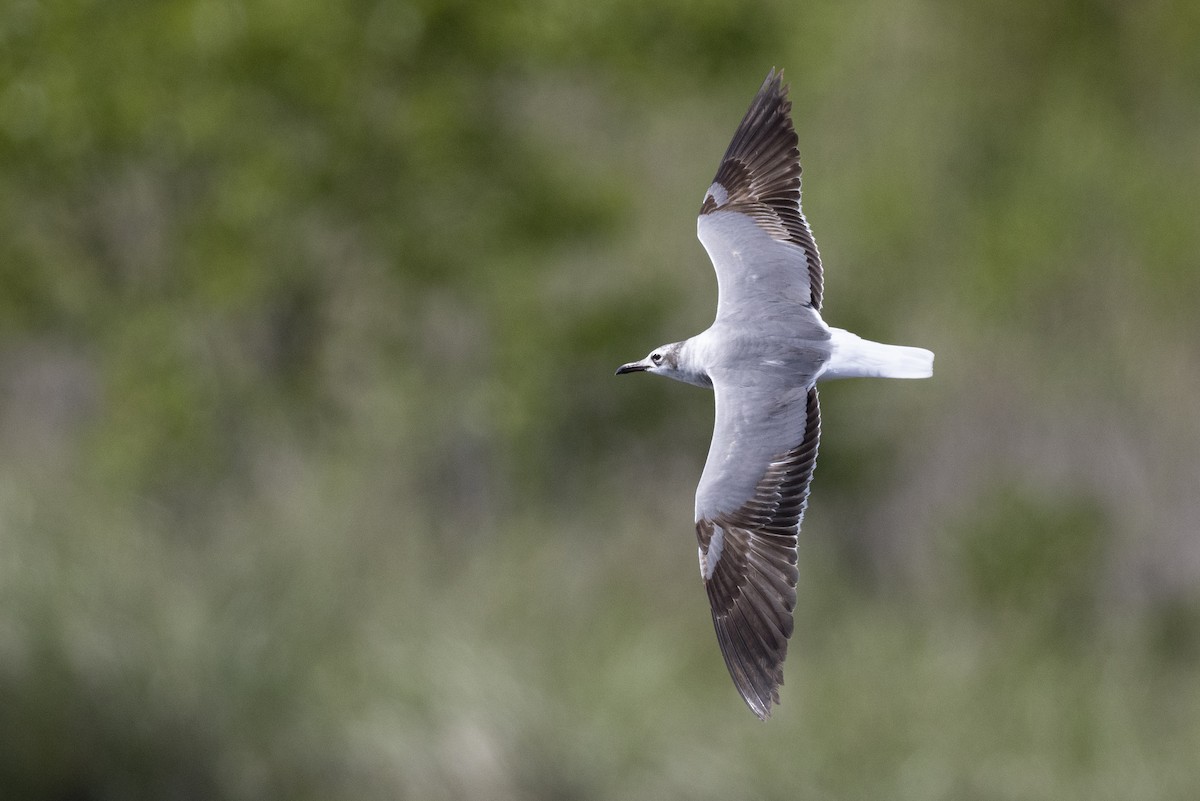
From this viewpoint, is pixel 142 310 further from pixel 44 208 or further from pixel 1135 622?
pixel 1135 622

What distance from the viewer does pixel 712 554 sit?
4016mm

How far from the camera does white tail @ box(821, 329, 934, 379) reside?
3527mm

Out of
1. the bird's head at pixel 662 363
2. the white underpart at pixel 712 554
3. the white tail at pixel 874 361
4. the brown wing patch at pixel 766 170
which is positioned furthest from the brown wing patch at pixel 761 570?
the brown wing patch at pixel 766 170

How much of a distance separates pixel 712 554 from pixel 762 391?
0.50 metres

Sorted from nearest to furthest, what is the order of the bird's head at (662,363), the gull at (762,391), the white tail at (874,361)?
1. the white tail at (874,361)
2. the gull at (762,391)
3. the bird's head at (662,363)

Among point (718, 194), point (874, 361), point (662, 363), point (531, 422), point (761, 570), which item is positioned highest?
point (531, 422)

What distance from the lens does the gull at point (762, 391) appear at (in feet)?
12.1

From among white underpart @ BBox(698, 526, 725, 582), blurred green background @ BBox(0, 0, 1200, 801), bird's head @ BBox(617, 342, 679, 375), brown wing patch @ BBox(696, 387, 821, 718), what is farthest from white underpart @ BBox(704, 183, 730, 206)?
blurred green background @ BBox(0, 0, 1200, 801)

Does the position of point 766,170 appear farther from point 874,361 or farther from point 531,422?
point 531,422

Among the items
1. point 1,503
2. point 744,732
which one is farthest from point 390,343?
point 744,732

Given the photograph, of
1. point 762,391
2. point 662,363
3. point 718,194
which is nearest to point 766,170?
point 718,194

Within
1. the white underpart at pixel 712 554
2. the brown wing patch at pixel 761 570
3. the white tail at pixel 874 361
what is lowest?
the brown wing patch at pixel 761 570

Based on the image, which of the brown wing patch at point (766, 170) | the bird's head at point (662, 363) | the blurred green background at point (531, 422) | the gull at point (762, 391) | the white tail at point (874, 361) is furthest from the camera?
the blurred green background at point (531, 422)

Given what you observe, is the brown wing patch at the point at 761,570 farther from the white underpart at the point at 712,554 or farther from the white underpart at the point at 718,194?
the white underpart at the point at 718,194
